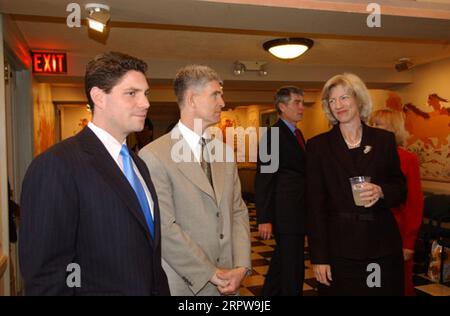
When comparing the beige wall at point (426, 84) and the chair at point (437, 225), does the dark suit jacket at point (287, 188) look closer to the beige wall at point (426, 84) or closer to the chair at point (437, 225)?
the chair at point (437, 225)

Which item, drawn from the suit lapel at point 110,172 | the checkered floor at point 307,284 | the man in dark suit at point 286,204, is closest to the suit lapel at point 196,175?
the suit lapel at point 110,172

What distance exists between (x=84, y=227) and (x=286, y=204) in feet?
6.81

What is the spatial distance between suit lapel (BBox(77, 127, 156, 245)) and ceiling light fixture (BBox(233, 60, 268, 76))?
15.6ft

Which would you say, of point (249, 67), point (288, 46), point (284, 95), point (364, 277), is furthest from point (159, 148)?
point (249, 67)

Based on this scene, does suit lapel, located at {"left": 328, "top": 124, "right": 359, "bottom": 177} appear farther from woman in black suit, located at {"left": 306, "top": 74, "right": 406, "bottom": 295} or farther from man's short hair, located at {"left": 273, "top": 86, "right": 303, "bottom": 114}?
man's short hair, located at {"left": 273, "top": 86, "right": 303, "bottom": 114}

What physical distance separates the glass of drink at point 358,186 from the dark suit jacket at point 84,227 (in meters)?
1.02

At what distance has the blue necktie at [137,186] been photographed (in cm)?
134

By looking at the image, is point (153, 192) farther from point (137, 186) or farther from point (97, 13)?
point (97, 13)

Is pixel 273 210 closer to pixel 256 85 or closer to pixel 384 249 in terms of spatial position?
pixel 384 249

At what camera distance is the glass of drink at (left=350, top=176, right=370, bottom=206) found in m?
1.84

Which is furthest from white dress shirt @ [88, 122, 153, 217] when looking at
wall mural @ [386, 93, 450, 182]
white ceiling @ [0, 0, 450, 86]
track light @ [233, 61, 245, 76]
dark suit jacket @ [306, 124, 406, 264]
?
wall mural @ [386, 93, 450, 182]

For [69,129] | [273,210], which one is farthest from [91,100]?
[69,129]

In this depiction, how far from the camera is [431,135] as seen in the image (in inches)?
234

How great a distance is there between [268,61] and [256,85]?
2.54ft
